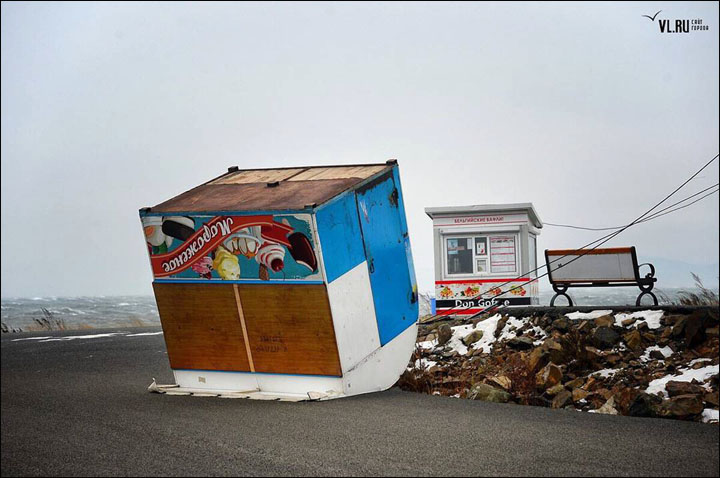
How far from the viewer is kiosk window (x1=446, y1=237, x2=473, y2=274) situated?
1689cm

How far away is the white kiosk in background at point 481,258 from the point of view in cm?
1659

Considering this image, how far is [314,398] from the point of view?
8.66m

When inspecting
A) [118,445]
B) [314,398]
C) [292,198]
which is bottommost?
[314,398]

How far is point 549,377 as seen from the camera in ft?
30.9

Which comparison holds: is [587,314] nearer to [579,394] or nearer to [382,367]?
[579,394]

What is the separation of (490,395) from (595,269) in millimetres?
5291

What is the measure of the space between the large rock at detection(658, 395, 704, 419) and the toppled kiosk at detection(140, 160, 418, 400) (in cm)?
330

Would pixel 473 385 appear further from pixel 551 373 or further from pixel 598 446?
pixel 598 446

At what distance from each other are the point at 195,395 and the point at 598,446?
4.86 m

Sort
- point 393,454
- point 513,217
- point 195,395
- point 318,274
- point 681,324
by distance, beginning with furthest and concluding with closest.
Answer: point 513,217
point 681,324
point 195,395
point 318,274
point 393,454

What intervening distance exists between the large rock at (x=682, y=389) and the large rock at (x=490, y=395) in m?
1.72

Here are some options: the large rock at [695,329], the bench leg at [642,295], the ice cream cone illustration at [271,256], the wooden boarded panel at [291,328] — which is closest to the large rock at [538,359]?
the large rock at [695,329]

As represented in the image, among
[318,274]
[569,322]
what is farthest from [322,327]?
[569,322]

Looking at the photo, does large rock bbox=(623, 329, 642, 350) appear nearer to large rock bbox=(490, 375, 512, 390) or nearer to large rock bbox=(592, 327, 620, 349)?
large rock bbox=(592, 327, 620, 349)
